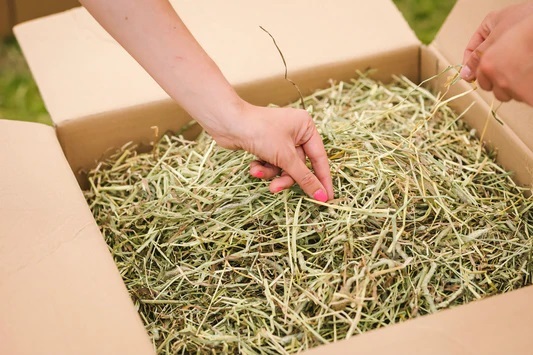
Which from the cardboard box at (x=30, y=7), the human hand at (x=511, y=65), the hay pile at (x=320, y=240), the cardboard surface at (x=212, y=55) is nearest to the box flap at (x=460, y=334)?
the hay pile at (x=320, y=240)

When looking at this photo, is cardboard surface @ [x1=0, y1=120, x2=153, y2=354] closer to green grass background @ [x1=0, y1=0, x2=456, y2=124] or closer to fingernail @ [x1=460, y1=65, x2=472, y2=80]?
fingernail @ [x1=460, y1=65, x2=472, y2=80]

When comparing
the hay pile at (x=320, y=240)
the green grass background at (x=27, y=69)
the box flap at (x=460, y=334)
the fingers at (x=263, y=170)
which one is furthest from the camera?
the green grass background at (x=27, y=69)

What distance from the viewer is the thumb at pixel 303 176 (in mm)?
931

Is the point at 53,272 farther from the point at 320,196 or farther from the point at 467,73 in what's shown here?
the point at 467,73

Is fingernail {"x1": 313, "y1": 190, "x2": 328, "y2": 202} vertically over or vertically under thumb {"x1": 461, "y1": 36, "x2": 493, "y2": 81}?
under

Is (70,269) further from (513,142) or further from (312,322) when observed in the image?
(513,142)

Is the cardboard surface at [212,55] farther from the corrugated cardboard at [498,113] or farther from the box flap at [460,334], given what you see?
the box flap at [460,334]

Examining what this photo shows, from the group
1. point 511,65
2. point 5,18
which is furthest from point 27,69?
point 511,65

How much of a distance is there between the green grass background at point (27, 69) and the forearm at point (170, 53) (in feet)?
3.44

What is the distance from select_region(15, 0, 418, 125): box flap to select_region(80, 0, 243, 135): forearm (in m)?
0.24

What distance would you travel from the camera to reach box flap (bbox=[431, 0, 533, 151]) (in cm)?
105

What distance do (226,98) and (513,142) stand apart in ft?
1.59

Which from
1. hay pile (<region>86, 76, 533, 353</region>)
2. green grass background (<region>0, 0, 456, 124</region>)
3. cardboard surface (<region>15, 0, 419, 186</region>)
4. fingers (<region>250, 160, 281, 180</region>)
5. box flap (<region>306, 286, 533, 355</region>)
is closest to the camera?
box flap (<region>306, 286, 533, 355</region>)

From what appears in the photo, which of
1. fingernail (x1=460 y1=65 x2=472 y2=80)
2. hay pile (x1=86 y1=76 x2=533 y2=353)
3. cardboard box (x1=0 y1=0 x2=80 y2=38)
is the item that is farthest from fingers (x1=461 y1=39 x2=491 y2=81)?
cardboard box (x1=0 y1=0 x2=80 y2=38)
